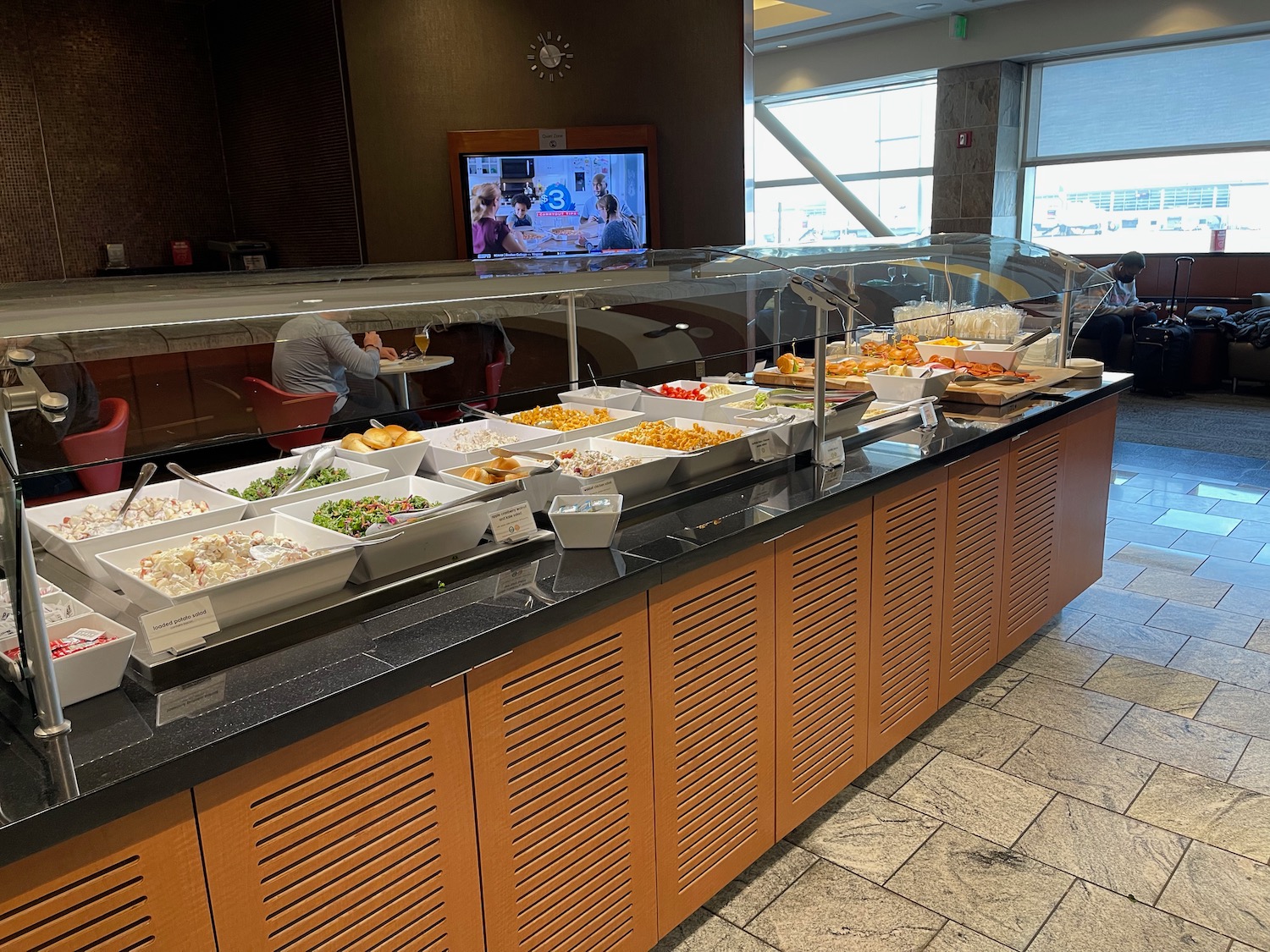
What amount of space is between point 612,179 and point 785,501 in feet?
12.4

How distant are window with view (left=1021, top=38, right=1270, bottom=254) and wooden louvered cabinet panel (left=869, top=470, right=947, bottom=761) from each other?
813 cm

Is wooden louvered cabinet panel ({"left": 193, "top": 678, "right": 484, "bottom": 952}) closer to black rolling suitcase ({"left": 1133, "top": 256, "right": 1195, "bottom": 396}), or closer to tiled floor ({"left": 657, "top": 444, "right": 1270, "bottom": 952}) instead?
tiled floor ({"left": 657, "top": 444, "right": 1270, "bottom": 952})

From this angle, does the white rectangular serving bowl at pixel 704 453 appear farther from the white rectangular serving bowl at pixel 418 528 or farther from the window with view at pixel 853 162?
the window with view at pixel 853 162

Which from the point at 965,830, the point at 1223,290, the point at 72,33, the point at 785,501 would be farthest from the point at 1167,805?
the point at 1223,290

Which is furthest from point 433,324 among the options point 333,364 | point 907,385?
point 907,385

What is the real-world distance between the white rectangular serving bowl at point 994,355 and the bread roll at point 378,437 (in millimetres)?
2310

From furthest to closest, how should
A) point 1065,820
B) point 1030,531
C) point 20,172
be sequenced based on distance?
point 20,172
point 1030,531
point 1065,820

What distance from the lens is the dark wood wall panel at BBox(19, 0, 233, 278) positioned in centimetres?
500

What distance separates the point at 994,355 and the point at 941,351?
0.61 ft

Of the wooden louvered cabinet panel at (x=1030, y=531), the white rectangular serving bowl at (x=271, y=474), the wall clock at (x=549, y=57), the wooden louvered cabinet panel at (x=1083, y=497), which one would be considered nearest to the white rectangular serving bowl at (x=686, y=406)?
the white rectangular serving bowl at (x=271, y=474)

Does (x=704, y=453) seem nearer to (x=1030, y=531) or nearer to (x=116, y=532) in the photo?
(x=116, y=532)

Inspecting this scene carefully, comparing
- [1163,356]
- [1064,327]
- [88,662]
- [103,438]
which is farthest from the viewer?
[1163,356]

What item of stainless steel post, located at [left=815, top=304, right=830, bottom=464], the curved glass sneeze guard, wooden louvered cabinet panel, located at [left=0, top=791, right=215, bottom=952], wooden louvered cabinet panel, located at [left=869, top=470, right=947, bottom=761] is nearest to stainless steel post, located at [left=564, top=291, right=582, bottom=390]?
the curved glass sneeze guard

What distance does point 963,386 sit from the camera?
3123 mm
